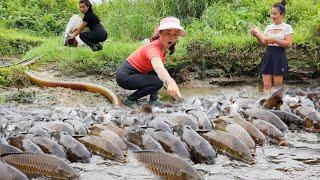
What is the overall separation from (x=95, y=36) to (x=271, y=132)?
237 inches

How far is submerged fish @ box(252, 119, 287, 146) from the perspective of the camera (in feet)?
21.7

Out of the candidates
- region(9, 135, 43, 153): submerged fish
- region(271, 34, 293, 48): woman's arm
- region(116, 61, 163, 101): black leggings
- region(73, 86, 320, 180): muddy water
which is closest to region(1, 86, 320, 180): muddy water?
region(73, 86, 320, 180): muddy water

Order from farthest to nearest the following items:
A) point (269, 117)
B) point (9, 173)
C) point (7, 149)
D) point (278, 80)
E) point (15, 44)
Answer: point (15, 44)
point (278, 80)
point (269, 117)
point (7, 149)
point (9, 173)

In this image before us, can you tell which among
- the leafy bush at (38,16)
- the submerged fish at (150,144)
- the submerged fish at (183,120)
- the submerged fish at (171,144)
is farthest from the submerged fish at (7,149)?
the leafy bush at (38,16)

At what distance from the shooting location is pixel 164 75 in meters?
6.77

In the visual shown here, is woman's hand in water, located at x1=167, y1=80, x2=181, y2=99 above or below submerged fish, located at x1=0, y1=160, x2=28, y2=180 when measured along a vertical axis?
above

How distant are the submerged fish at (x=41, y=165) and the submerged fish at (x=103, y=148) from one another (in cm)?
69

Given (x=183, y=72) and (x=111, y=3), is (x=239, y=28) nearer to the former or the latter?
(x=183, y=72)

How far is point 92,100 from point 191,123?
114 inches

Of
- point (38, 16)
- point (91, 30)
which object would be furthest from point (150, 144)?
point (38, 16)

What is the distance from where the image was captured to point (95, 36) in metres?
11.9

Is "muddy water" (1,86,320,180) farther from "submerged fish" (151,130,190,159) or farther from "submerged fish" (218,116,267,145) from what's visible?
"submerged fish" (151,130,190,159)

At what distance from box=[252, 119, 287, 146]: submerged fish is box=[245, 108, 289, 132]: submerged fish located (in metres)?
0.30

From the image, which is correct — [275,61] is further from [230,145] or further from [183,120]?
[230,145]
